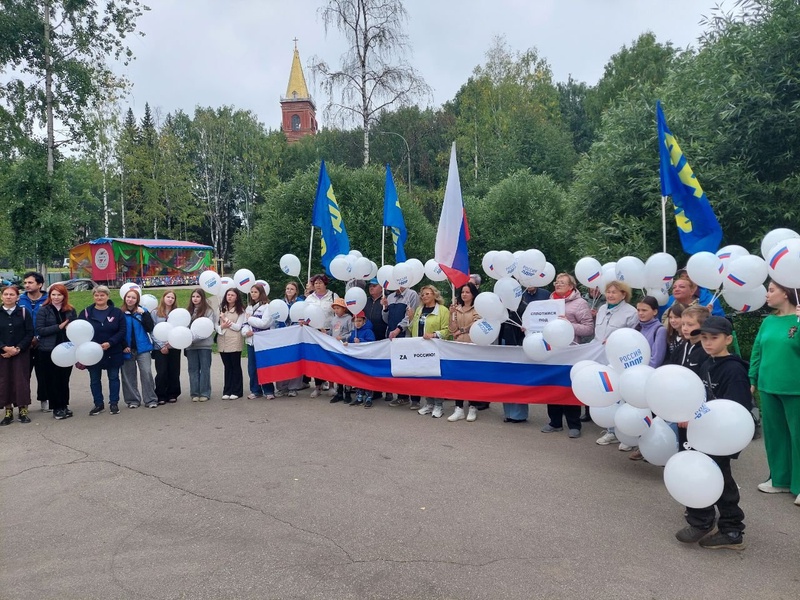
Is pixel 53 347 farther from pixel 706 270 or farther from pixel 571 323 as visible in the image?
pixel 706 270

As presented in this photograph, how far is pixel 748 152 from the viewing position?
9.05m

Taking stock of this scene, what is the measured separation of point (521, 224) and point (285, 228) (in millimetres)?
6328

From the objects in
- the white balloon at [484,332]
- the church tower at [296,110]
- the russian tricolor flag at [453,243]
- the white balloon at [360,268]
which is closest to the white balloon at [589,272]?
the white balloon at [484,332]

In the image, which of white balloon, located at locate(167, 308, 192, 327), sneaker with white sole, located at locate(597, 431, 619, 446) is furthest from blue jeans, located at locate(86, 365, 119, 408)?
sneaker with white sole, located at locate(597, 431, 619, 446)

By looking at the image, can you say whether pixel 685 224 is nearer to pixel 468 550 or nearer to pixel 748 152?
pixel 748 152

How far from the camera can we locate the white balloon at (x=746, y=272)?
5254mm

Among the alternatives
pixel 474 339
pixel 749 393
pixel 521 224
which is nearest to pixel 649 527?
pixel 749 393

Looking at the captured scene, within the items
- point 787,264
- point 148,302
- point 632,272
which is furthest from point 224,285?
point 787,264

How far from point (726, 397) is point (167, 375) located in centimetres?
731

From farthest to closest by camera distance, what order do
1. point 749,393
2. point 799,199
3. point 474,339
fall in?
point 799,199
point 474,339
point 749,393

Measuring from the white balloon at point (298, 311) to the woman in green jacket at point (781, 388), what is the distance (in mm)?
5949

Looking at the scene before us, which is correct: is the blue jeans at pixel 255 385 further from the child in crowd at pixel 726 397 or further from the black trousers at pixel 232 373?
the child in crowd at pixel 726 397

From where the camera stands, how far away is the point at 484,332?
715 cm

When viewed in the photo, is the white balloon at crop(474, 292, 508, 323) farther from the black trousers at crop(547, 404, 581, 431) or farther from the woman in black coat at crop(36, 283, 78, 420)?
the woman in black coat at crop(36, 283, 78, 420)
